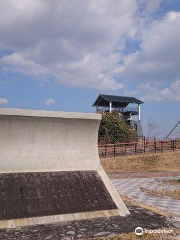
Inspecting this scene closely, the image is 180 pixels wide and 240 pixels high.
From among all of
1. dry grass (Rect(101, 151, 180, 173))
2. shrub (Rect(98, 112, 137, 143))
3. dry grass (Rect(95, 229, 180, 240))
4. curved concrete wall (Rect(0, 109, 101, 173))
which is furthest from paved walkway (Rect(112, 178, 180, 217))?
shrub (Rect(98, 112, 137, 143))

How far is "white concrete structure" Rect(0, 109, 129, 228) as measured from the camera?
6.62 meters

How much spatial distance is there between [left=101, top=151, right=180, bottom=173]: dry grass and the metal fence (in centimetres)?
109

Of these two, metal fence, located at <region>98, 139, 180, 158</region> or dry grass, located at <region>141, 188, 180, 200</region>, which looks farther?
metal fence, located at <region>98, 139, 180, 158</region>

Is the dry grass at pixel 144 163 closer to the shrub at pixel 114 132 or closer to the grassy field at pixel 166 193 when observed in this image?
the shrub at pixel 114 132

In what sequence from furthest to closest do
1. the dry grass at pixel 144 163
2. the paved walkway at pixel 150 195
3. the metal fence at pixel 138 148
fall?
the metal fence at pixel 138 148, the dry grass at pixel 144 163, the paved walkway at pixel 150 195

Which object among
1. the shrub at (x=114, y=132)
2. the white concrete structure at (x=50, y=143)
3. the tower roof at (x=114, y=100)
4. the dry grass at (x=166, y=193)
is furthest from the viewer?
the tower roof at (x=114, y=100)

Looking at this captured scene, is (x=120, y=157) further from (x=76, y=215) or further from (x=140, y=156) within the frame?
(x=76, y=215)

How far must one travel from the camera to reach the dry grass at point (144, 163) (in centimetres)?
1728

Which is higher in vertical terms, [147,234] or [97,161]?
[97,161]

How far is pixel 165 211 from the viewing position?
7.35 metres

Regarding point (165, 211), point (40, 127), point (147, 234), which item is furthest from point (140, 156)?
point (147, 234)

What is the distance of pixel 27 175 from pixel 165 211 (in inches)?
128
